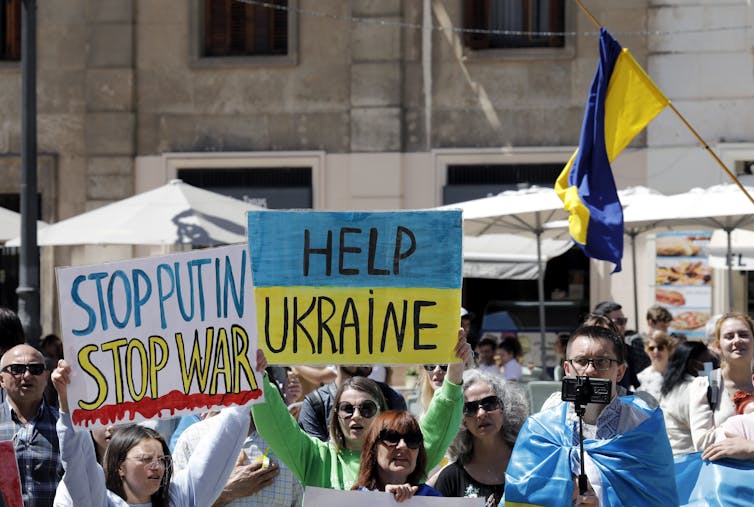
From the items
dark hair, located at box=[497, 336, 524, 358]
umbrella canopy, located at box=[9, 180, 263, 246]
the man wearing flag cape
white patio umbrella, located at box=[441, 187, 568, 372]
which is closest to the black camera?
the man wearing flag cape

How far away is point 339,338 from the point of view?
232 inches

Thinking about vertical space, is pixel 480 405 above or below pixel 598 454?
above

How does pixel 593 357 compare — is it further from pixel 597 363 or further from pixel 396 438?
pixel 396 438

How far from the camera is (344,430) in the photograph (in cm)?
608

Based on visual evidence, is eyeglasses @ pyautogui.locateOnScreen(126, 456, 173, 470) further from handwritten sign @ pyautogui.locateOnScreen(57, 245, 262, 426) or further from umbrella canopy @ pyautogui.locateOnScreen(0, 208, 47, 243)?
umbrella canopy @ pyautogui.locateOnScreen(0, 208, 47, 243)

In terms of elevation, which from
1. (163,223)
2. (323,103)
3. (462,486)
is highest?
(323,103)

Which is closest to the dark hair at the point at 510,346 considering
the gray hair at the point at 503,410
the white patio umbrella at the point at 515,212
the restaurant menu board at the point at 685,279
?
the white patio umbrella at the point at 515,212

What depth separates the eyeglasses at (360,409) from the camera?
6098mm

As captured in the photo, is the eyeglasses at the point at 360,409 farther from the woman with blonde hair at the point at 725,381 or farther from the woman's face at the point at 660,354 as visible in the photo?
the woman's face at the point at 660,354

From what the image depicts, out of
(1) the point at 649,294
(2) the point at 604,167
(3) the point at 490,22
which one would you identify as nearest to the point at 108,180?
(3) the point at 490,22

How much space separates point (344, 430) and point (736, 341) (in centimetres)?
238

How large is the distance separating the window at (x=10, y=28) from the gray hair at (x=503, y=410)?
1452 cm

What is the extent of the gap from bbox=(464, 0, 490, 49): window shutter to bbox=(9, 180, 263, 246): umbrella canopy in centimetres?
587

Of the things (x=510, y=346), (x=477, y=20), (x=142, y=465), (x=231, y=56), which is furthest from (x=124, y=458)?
(x=231, y=56)
